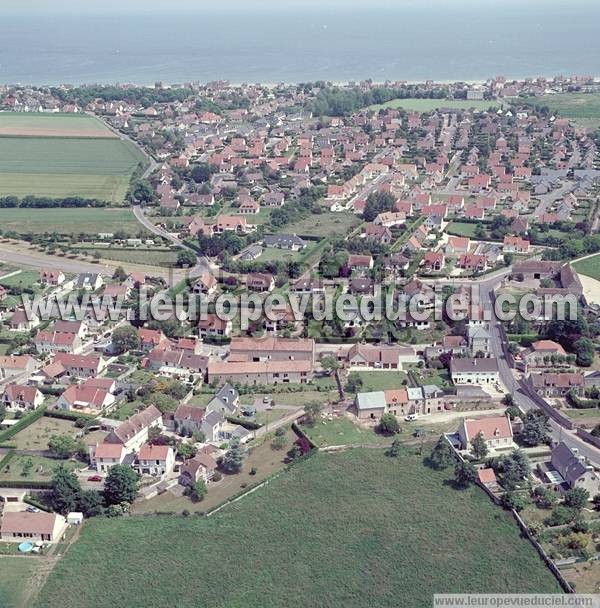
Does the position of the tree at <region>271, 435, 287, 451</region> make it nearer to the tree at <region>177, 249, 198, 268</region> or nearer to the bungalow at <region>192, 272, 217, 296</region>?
the bungalow at <region>192, 272, 217, 296</region>

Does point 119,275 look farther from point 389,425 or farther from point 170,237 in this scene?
point 389,425

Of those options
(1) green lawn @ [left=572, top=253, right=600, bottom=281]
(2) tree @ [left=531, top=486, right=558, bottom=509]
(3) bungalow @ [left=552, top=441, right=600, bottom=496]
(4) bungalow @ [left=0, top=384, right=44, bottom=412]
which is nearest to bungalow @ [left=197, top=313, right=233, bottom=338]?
(4) bungalow @ [left=0, top=384, right=44, bottom=412]

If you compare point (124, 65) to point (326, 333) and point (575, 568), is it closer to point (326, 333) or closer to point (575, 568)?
point (326, 333)

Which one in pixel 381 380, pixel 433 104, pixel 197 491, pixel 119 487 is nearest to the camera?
pixel 119 487

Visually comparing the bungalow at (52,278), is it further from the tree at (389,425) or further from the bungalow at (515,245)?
the bungalow at (515,245)

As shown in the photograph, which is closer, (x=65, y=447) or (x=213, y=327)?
(x=65, y=447)

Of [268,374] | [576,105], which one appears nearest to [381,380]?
[268,374]

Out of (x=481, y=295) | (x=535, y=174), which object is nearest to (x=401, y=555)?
(x=481, y=295)
